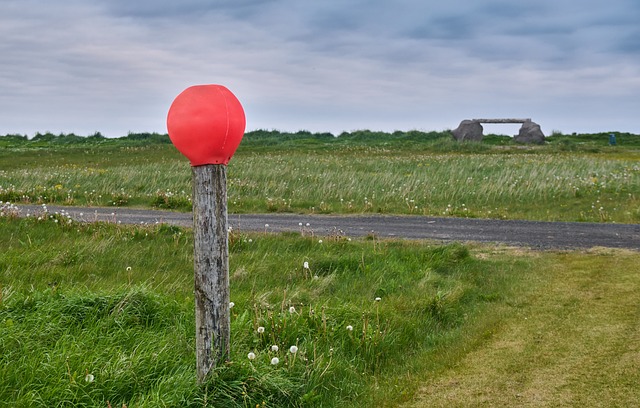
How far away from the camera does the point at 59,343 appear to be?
5.79 m

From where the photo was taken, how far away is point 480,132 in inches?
2093

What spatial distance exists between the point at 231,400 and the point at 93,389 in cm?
109

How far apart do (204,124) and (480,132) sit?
50.9 meters

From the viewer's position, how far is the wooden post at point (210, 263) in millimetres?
4859

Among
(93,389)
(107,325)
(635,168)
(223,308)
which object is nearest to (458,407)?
(223,308)

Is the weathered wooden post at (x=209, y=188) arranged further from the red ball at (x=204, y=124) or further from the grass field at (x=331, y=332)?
the grass field at (x=331, y=332)

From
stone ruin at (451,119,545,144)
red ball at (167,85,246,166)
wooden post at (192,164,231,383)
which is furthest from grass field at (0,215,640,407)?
stone ruin at (451,119,545,144)

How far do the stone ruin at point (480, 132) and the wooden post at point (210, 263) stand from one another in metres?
48.2

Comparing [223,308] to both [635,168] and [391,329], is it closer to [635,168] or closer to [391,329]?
[391,329]

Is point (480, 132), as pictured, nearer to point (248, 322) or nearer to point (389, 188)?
point (389, 188)

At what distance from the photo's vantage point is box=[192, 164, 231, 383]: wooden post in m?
4.86

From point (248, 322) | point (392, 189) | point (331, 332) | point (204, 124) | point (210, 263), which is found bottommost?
point (331, 332)

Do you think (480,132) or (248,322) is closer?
(248,322)

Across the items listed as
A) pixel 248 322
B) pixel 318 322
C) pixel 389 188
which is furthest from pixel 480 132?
pixel 248 322
